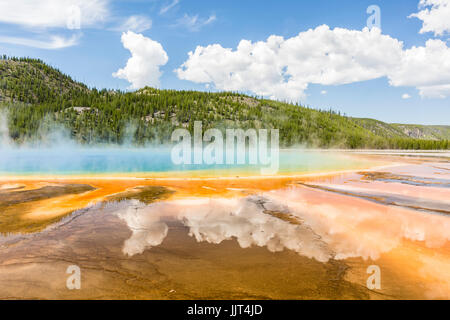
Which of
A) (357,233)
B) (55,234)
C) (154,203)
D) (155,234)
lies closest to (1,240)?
(55,234)

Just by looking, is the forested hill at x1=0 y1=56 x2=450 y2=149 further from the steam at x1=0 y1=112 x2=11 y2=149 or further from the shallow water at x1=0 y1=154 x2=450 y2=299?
the shallow water at x1=0 y1=154 x2=450 y2=299

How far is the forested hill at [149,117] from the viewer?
115m

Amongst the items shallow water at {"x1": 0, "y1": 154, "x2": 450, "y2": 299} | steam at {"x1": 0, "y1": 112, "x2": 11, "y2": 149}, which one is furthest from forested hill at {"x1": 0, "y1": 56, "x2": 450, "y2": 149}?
shallow water at {"x1": 0, "y1": 154, "x2": 450, "y2": 299}

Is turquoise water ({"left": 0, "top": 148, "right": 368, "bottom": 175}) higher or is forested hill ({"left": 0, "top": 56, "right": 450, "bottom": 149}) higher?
forested hill ({"left": 0, "top": 56, "right": 450, "bottom": 149})

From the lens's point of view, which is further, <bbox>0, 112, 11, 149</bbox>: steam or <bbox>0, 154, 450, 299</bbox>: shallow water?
<bbox>0, 112, 11, 149</bbox>: steam

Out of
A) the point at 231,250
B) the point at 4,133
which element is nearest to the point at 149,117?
the point at 4,133

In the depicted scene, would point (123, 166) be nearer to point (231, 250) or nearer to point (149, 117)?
point (231, 250)

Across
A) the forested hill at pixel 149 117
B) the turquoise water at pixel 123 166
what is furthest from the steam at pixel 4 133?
the turquoise water at pixel 123 166

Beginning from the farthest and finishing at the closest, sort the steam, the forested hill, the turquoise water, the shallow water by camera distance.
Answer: the forested hill, the steam, the turquoise water, the shallow water

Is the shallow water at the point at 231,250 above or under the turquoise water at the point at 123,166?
under

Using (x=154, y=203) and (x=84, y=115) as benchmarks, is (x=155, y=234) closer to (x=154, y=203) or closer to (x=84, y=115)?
(x=154, y=203)

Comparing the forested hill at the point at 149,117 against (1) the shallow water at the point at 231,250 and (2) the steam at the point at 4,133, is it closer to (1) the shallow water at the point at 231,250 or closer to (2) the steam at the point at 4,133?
(2) the steam at the point at 4,133

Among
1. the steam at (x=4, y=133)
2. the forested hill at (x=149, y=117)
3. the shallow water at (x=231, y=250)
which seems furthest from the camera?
the forested hill at (x=149, y=117)

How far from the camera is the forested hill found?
376 ft
